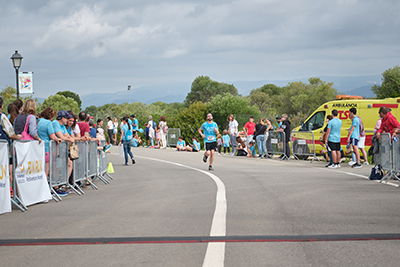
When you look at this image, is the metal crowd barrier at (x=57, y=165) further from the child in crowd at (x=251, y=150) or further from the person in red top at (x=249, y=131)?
the person in red top at (x=249, y=131)

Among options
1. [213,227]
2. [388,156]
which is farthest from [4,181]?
[388,156]

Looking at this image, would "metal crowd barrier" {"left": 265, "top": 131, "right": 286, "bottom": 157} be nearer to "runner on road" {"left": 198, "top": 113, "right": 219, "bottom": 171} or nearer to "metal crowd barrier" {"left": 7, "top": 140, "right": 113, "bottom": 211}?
"runner on road" {"left": 198, "top": 113, "right": 219, "bottom": 171}

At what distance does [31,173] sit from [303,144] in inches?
589

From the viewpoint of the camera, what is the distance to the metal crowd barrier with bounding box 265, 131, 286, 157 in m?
23.2

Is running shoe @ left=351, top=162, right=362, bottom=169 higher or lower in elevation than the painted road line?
lower

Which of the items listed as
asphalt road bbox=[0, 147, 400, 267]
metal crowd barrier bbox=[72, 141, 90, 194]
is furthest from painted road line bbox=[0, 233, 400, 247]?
metal crowd barrier bbox=[72, 141, 90, 194]

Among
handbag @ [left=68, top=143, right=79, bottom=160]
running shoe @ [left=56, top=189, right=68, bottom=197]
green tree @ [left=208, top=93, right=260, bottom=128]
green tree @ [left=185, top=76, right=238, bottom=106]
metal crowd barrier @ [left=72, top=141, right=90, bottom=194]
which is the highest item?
green tree @ [left=185, top=76, right=238, bottom=106]

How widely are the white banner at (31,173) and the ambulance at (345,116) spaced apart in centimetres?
1434

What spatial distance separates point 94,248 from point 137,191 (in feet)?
18.5

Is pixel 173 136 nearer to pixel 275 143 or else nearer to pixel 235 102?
pixel 275 143

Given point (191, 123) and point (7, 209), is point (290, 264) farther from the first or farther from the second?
point (191, 123)

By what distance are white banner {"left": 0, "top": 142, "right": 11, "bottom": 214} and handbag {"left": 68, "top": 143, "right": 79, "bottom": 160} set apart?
2.17 metres

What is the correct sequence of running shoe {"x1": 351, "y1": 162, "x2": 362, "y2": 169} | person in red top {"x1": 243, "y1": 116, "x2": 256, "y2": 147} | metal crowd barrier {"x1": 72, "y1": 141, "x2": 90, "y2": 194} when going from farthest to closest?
person in red top {"x1": 243, "y1": 116, "x2": 256, "y2": 147} → running shoe {"x1": 351, "y1": 162, "x2": 362, "y2": 169} → metal crowd barrier {"x1": 72, "y1": 141, "x2": 90, "y2": 194}

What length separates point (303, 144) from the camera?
22438 mm
